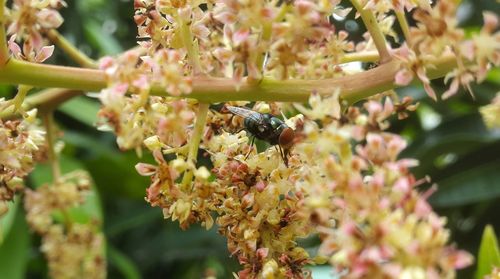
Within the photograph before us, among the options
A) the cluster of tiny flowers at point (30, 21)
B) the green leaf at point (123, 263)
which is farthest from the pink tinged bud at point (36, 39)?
the green leaf at point (123, 263)

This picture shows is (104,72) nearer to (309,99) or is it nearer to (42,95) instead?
(309,99)

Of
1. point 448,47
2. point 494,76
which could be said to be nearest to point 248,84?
point 448,47

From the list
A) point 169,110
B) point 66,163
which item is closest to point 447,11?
point 169,110

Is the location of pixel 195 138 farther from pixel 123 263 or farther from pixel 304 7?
pixel 123 263

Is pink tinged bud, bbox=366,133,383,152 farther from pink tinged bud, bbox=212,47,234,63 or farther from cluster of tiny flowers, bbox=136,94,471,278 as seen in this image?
pink tinged bud, bbox=212,47,234,63

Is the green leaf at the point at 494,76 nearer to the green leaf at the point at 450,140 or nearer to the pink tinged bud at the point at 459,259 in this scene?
the green leaf at the point at 450,140
